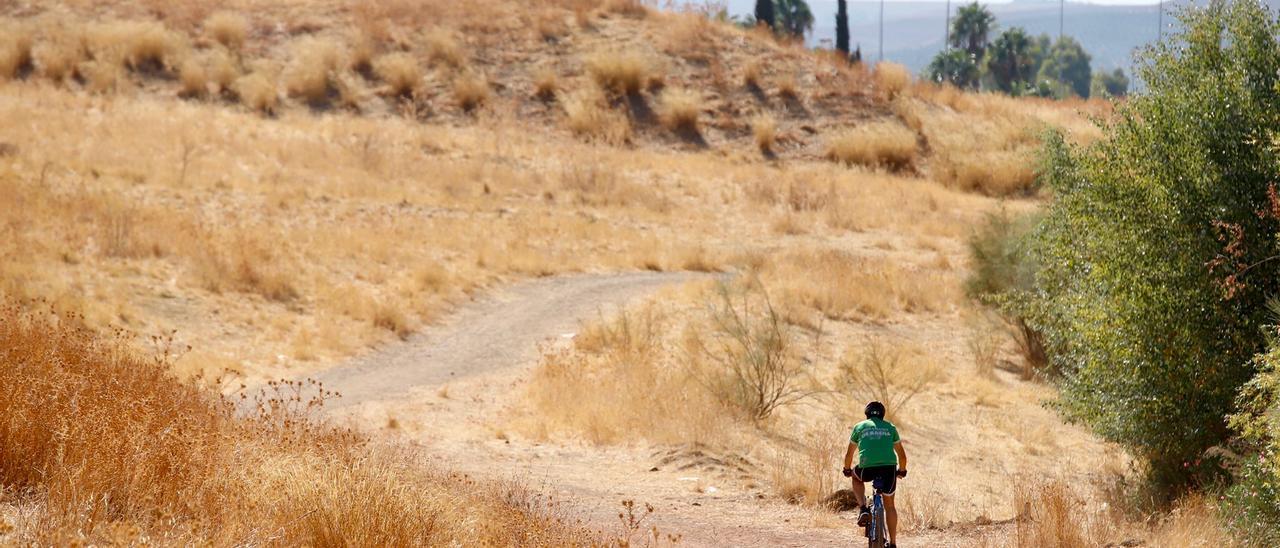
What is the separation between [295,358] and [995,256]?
42.8ft

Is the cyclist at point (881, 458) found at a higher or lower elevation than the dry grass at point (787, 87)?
Answer: higher

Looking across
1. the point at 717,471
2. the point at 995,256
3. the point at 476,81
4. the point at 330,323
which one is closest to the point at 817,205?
the point at 995,256

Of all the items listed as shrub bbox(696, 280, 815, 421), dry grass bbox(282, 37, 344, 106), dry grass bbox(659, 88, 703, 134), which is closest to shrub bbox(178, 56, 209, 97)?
dry grass bbox(282, 37, 344, 106)

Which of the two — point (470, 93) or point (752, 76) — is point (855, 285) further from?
point (752, 76)

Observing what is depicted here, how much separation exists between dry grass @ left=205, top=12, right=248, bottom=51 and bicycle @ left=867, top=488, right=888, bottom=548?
34542 millimetres

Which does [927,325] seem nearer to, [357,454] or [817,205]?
[817,205]

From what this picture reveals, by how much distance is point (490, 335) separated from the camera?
62.4 ft

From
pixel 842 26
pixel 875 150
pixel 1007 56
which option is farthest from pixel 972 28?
pixel 875 150

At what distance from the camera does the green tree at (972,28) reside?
351 feet

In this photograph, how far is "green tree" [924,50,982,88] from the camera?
309 feet

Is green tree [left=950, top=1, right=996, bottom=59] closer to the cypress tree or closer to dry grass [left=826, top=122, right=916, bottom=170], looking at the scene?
the cypress tree

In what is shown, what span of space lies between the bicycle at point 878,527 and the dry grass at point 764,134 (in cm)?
2991

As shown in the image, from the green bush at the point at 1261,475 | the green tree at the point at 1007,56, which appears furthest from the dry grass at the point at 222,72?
the green tree at the point at 1007,56

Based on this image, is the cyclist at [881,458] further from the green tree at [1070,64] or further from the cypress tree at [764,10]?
the green tree at [1070,64]
